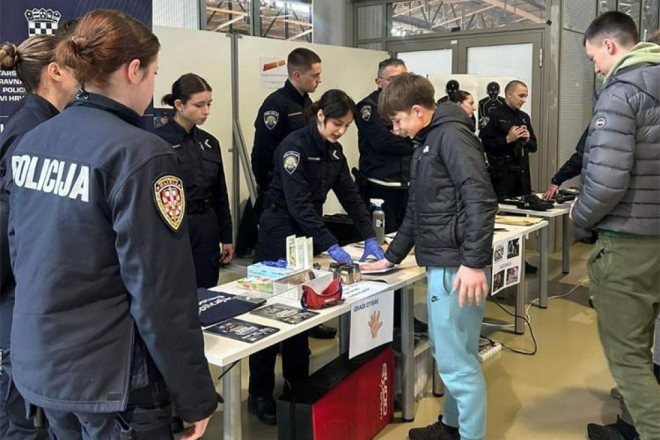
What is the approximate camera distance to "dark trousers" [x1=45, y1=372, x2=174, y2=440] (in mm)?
1187

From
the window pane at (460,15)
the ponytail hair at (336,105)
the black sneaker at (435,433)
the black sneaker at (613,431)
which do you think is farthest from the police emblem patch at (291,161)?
the window pane at (460,15)

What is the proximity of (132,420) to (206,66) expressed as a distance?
3.82 m

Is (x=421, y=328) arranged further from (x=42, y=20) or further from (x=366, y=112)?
(x=42, y=20)

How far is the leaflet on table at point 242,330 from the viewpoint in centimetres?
182

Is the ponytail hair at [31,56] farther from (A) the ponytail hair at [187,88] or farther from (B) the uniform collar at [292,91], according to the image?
(B) the uniform collar at [292,91]

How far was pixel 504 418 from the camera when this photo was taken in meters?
2.72

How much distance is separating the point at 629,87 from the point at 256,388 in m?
1.84

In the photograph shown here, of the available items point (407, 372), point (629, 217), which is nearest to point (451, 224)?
point (629, 217)

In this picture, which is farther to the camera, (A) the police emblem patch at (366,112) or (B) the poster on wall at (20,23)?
(A) the police emblem patch at (366,112)

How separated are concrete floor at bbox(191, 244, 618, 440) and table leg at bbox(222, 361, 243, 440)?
727mm

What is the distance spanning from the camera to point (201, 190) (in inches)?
110

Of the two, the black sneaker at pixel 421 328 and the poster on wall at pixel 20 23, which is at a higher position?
the poster on wall at pixel 20 23

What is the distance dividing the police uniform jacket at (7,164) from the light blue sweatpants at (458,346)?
1.30 m

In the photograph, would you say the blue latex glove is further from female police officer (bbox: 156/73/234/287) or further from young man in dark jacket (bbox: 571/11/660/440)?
young man in dark jacket (bbox: 571/11/660/440)
